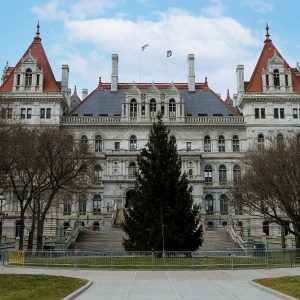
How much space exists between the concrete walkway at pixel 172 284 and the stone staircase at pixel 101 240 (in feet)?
54.2

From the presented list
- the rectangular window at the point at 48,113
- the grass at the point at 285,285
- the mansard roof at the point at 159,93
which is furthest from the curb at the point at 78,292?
the mansard roof at the point at 159,93

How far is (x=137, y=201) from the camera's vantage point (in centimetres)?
3250

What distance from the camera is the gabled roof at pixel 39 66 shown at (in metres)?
68.1

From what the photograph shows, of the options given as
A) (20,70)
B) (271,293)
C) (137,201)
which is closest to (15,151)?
(137,201)

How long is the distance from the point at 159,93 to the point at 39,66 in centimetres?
1776

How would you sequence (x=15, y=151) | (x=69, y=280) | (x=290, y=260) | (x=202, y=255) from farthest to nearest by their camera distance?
(x=15, y=151) < (x=202, y=255) < (x=290, y=260) < (x=69, y=280)

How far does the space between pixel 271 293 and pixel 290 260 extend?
13.0 meters

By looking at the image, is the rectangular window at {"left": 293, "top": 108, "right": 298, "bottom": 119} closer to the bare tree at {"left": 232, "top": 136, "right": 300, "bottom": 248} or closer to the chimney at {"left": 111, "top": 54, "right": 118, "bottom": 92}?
the bare tree at {"left": 232, "top": 136, "right": 300, "bottom": 248}

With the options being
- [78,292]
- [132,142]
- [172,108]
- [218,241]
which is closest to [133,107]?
[132,142]

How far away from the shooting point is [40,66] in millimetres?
69438

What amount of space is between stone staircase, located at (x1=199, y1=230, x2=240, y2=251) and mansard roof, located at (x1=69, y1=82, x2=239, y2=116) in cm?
2384

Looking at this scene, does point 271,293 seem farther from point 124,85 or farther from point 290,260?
point 124,85

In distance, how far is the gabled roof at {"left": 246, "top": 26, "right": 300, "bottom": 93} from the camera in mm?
68250

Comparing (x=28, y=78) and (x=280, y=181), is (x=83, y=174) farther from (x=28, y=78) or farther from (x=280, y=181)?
(x=28, y=78)
